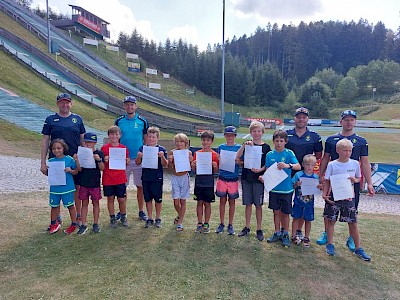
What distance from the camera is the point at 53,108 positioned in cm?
2489

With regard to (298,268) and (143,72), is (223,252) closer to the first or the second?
(298,268)

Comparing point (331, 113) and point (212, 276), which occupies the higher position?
point (331, 113)

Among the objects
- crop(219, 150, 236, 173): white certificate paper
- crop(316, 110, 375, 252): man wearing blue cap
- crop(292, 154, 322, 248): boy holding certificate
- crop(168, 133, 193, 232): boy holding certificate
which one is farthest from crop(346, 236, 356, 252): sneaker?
crop(168, 133, 193, 232): boy holding certificate

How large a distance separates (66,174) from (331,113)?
2696 inches

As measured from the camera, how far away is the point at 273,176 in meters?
5.17

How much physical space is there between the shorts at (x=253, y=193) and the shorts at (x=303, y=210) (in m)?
0.58

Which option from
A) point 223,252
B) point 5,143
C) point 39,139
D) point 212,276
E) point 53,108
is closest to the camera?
point 212,276

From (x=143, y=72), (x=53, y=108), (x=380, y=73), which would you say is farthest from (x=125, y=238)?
(x=380, y=73)

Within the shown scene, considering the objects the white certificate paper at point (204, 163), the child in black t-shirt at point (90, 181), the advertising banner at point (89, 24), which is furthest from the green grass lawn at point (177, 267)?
the advertising banner at point (89, 24)

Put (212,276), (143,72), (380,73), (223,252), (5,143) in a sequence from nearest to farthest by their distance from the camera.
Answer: (212,276) < (223,252) < (5,143) < (143,72) < (380,73)

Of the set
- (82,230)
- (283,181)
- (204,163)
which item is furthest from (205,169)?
(82,230)

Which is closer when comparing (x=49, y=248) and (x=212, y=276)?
(x=212, y=276)

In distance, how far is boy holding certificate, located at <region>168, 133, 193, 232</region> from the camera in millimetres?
5621

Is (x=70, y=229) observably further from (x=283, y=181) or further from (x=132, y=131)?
(x=283, y=181)
